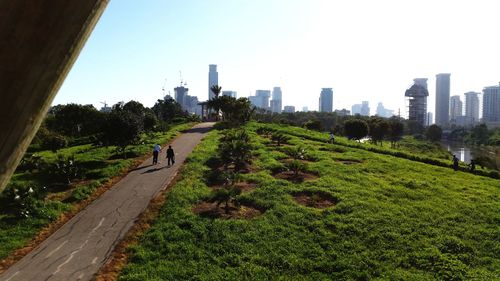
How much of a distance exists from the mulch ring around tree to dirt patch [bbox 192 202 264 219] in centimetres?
173

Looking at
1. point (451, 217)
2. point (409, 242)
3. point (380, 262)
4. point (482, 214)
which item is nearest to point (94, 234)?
Result: point (380, 262)

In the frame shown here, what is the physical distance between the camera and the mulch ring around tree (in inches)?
524

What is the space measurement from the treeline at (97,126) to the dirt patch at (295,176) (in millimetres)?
7357

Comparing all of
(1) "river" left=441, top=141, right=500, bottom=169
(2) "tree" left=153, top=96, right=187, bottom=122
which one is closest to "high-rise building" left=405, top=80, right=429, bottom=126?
(1) "river" left=441, top=141, right=500, bottom=169

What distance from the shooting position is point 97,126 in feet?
77.6

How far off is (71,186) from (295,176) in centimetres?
845

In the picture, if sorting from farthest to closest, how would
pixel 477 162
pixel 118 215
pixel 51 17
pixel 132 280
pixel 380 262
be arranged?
pixel 477 162 → pixel 118 215 → pixel 380 262 → pixel 132 280 → pixel 51 17

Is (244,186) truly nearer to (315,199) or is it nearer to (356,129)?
(315,199)

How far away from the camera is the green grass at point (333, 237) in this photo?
8.70 m

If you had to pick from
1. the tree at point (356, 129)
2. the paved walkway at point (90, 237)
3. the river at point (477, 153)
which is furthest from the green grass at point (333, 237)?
the river at point (477, 153)

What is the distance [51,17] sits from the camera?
4.20 ft

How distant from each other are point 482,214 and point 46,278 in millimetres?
12268

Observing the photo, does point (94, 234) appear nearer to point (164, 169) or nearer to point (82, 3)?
point (164, 169)

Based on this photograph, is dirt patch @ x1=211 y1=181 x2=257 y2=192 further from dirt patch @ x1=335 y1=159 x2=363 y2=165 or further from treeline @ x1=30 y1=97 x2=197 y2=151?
dirt patch @ x1=335 y1=159 x2=363 y2=165
